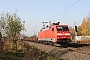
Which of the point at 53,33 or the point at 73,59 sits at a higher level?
the point at 53,33

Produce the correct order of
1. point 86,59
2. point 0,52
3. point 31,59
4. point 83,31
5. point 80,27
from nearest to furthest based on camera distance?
point 31,59 < point 86,59 < point 0,52 < point 83,31 < point 80,27

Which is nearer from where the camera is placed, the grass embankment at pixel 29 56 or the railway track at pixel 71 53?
the grass embankment at pixel 29 56

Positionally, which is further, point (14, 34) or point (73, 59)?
point (14, 34)

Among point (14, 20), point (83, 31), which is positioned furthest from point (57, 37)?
point (83, 31)

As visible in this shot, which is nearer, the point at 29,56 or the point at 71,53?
the point at 29,56

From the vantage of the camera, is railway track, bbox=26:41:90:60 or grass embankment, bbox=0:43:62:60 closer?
grass embankment, bbox=0:43:62:60

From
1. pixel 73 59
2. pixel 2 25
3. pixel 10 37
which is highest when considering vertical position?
pixel 2 25

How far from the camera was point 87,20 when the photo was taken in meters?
92.2

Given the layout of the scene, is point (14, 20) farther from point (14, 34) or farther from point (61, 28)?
point (61, 28)

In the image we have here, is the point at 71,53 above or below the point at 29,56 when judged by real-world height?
below

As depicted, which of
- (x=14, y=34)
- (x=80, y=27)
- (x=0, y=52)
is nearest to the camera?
(x=0, y=52)

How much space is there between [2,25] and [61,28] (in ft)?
33.2

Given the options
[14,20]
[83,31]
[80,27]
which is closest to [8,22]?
[14,20]

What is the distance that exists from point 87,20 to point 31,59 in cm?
8349
